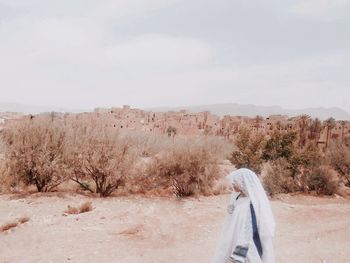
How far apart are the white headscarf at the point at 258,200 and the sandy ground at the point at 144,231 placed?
148 inches

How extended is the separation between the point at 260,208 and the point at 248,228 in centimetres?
28

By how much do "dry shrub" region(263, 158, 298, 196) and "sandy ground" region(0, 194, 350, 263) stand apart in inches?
107

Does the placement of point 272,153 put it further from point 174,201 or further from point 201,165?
point 174,201

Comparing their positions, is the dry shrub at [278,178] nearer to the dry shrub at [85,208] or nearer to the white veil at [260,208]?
the dry shrub at [85,208]

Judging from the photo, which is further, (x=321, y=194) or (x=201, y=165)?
(x=321, y=194)

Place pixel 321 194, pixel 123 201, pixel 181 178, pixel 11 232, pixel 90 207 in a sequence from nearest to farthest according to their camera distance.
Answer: pixel 11 232, pixel 90 207, pixel 123 201, pixel 181 178, pixel 321 194

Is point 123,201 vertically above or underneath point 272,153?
underneath

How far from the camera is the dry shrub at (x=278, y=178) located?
16859mm

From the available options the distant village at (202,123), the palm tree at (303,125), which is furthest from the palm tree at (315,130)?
the palm tree at (303,125)

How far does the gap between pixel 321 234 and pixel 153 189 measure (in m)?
7.19

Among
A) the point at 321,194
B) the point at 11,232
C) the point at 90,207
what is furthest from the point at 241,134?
the point at 11,232

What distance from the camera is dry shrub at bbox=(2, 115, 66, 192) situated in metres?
14.6

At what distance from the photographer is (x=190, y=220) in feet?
38.1

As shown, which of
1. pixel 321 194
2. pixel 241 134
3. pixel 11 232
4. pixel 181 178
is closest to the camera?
pixel 11 232
